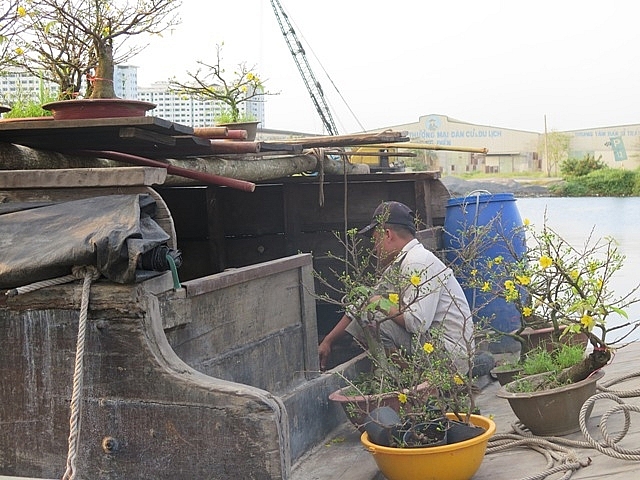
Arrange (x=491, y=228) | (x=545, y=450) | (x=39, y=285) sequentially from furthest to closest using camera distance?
(x=491, y=228), (x=545, y=450), (x=39, y=285)

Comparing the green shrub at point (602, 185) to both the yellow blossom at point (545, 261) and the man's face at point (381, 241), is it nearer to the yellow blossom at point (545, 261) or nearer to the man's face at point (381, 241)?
the man's face at point (381, 241)

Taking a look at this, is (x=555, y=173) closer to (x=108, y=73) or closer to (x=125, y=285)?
(x=108, y=73)

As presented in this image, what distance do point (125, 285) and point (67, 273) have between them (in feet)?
0.87

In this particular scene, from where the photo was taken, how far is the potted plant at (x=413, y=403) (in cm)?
453

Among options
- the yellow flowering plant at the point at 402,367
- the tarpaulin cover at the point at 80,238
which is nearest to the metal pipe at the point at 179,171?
the tarpaulin cover at the point at 80,238

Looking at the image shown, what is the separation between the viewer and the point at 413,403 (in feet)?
16.1

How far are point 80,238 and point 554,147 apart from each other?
69.9 feet

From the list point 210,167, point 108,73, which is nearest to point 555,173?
point 210,167

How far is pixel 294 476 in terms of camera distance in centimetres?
498

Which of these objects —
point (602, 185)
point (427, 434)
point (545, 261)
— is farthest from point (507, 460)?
point (602, 185)

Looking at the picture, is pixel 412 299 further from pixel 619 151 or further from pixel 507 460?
pixel 619 151

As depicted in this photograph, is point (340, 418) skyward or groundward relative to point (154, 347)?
groundward

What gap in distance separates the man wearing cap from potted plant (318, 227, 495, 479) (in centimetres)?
11

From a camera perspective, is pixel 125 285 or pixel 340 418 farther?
pixel 340 418
